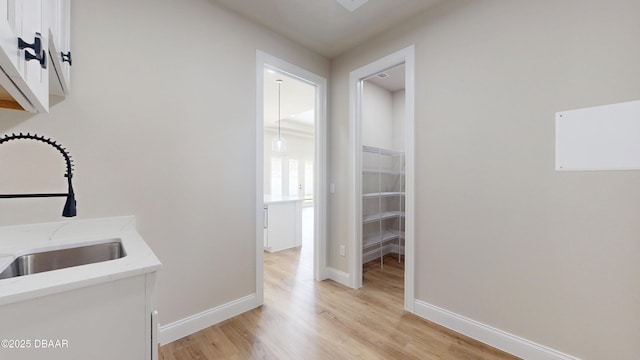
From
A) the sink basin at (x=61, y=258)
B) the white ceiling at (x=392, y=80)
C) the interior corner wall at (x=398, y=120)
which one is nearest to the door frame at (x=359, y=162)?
the white ceiling at (x=392, y=80)

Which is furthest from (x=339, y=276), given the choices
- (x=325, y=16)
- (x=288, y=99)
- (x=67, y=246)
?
(x=288, y=99)

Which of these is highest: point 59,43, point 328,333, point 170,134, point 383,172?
point 59,43

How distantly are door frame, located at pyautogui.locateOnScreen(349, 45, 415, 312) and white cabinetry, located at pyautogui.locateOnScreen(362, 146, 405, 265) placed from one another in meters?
0.55

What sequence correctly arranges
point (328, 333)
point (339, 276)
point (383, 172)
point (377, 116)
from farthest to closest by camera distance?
point (377, 116)
point (383, 172)
point (339, 276)
point (328, 333)

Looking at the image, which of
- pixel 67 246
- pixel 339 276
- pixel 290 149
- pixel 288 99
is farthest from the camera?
pixel 290 149

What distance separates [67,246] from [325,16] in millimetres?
2499

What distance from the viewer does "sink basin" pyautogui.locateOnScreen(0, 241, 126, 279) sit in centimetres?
114

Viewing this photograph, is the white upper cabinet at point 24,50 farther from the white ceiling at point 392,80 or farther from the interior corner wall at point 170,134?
the white ceiling at point 392,80

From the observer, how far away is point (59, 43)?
1130mm

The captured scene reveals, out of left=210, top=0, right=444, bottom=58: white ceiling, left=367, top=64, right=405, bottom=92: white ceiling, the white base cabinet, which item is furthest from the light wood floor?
left=367, top=64, right=405, bottom=92: white ceiling

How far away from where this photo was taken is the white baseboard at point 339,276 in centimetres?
280

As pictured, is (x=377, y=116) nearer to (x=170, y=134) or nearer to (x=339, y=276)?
(x=339, y=276)

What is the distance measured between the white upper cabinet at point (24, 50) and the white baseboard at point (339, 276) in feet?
8.94

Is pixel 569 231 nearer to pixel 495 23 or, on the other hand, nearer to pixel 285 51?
pixel 495 23
